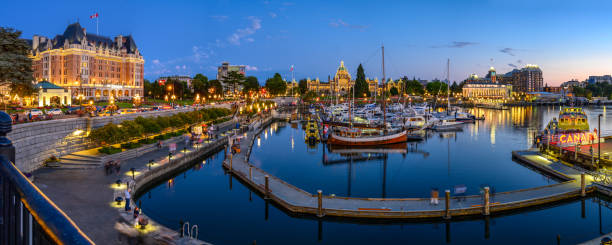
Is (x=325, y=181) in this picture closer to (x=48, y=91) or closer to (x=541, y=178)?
(x=541, y=178)

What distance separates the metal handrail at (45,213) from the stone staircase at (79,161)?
94.5ft

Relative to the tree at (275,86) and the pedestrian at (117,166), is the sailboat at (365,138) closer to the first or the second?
the pedestrian at (117,166)

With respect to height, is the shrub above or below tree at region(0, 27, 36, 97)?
below

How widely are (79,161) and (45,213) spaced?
3087 cm

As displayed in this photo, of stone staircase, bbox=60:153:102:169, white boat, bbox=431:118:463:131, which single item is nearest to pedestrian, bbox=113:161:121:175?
stone staircase, bbox=60:153:102:169

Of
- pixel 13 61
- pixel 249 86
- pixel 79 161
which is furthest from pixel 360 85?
pixel 13 61

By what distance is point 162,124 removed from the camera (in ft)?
141

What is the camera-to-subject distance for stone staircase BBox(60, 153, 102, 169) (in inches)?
1094

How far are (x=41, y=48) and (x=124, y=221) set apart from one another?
94286 millimetres

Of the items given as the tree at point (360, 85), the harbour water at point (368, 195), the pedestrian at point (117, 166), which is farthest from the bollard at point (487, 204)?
the tree at point (360, 85)

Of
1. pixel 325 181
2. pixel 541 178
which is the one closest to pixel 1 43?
pixel 325 181

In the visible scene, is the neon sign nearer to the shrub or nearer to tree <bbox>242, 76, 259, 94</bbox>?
the shrub

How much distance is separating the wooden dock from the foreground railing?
1753 cm

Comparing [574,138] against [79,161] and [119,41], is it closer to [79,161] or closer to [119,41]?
[79,161]
